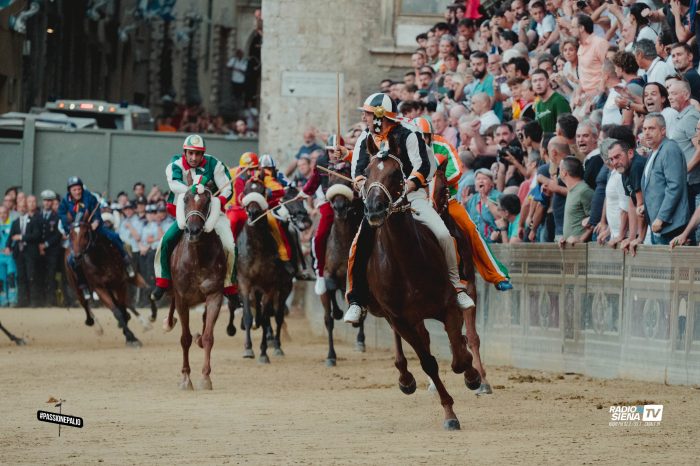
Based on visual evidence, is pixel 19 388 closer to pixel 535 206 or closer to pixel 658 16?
pixel 535 206

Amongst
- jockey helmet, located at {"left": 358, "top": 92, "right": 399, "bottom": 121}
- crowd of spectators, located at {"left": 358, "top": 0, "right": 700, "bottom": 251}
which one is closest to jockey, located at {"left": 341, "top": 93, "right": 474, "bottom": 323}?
jockey helmet, located at {"left": 358, "top": 92, "right": 399, "bottom": 121}

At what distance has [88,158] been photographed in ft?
120

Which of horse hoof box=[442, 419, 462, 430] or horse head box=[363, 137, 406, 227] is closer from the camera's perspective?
horse head box=[363, 137, 406, 227]

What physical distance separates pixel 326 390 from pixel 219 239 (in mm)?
2144

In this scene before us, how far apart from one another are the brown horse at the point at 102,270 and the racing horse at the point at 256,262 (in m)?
2.83

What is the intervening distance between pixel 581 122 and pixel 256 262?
5368 mm

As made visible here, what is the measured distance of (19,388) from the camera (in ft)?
A: 53.1

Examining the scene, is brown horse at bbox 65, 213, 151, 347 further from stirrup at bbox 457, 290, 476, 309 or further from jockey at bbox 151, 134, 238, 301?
stirrup at bbox 457, 290, 476, 309

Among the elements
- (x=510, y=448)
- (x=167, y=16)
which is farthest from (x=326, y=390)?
(x=167, y=16)

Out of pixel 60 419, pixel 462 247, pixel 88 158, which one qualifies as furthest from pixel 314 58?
pixel 60 419

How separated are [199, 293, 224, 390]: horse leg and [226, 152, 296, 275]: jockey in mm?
3945

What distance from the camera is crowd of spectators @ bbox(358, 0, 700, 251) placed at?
15109 mm

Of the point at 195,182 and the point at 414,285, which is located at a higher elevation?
the point at 195,182

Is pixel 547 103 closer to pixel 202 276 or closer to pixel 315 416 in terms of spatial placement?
pixel 202 276
